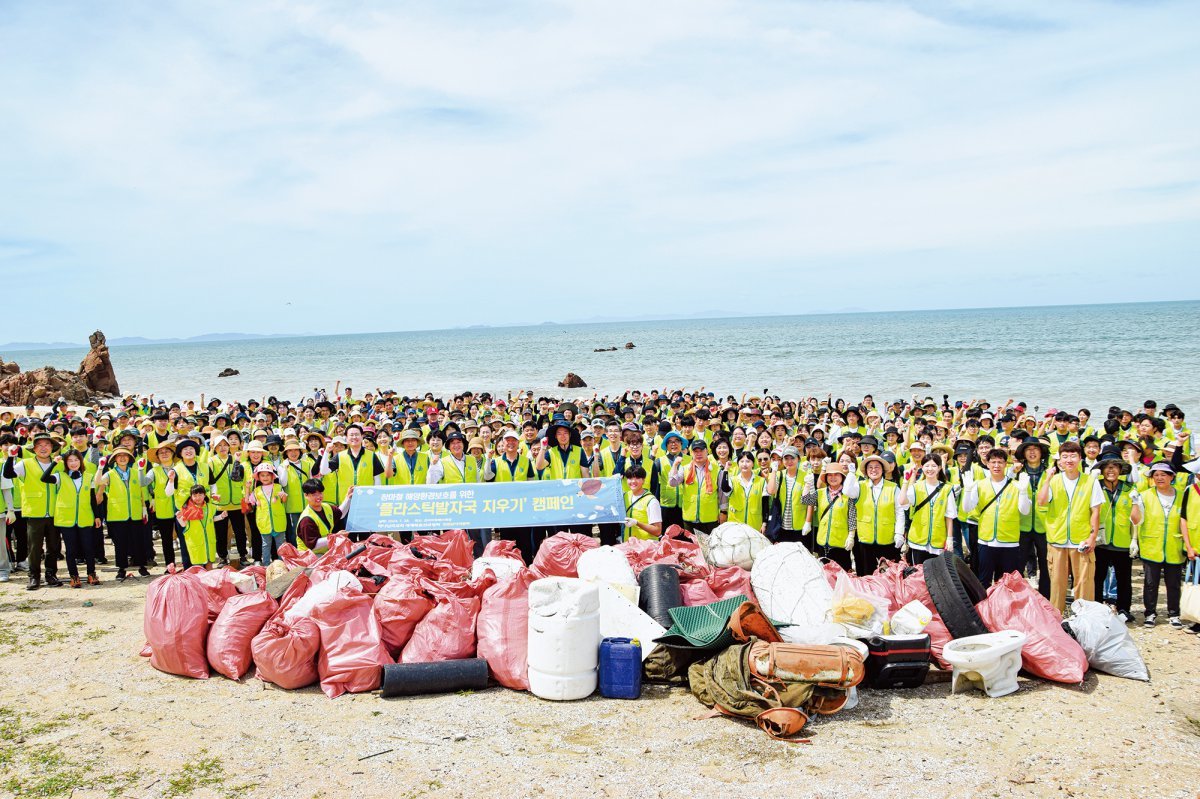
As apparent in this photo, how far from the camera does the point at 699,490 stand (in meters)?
8.85

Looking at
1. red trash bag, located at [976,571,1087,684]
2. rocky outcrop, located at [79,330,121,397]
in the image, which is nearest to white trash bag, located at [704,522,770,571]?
red trash bag, located at [976,571,1087,684]

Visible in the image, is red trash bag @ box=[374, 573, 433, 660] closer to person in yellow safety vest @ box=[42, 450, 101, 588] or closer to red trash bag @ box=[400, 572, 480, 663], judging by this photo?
red trash bag @ box=[400, 572, 480, 663]

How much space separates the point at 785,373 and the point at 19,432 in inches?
1757

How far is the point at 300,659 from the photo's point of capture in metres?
5.81

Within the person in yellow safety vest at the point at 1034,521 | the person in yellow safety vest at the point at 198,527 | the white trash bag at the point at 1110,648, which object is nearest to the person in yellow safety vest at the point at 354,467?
the person in yellow safety vest at the point at 198,527

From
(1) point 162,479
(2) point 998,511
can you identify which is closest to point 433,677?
(1) point 162,479

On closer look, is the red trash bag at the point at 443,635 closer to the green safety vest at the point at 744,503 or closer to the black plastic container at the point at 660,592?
the black plastic container at the point at 660,592

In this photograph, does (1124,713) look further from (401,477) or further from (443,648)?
(401,477)

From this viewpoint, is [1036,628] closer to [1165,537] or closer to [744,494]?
[1165,537]

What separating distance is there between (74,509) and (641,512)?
6.33 meters

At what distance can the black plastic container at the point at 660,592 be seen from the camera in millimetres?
6234

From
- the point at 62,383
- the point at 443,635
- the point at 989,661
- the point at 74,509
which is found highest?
the point at 62,383

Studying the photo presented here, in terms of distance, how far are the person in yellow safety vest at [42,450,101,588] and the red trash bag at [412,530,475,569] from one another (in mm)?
4032

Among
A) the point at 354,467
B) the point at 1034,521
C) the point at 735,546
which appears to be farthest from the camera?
the point at 354,467
